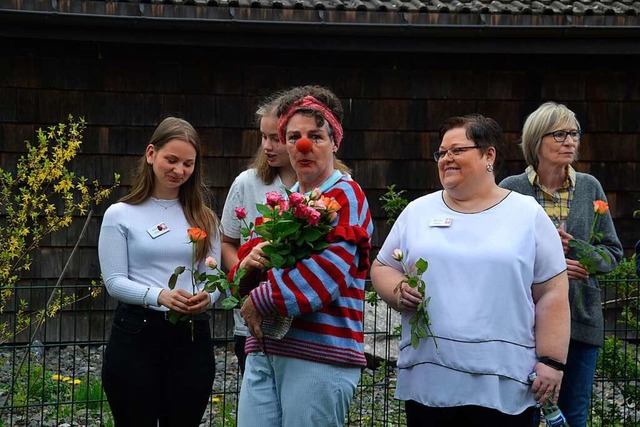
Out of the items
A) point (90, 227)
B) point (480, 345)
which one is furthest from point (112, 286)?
point (90, 227)

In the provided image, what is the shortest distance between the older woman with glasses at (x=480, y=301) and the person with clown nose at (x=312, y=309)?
0.28 metres

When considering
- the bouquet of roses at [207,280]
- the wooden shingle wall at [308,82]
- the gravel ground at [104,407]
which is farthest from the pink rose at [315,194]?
the wooden shingle wall at [308,82]

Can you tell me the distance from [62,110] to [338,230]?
605 cm

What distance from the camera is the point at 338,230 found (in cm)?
371

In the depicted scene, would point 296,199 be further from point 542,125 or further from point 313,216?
point 542,125

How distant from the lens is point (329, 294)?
3.67 metres

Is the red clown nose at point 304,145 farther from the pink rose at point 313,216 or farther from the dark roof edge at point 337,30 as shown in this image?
the dark roof edge at point 337,30

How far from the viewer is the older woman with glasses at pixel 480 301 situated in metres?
3.87

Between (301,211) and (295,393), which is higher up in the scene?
(301,211)

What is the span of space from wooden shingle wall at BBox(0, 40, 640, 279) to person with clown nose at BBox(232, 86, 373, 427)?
5.66m

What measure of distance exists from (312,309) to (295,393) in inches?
11.8

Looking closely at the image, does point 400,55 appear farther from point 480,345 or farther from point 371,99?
point 480,345

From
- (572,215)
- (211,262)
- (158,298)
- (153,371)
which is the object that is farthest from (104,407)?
(572,215)

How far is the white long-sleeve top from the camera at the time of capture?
443 cm
